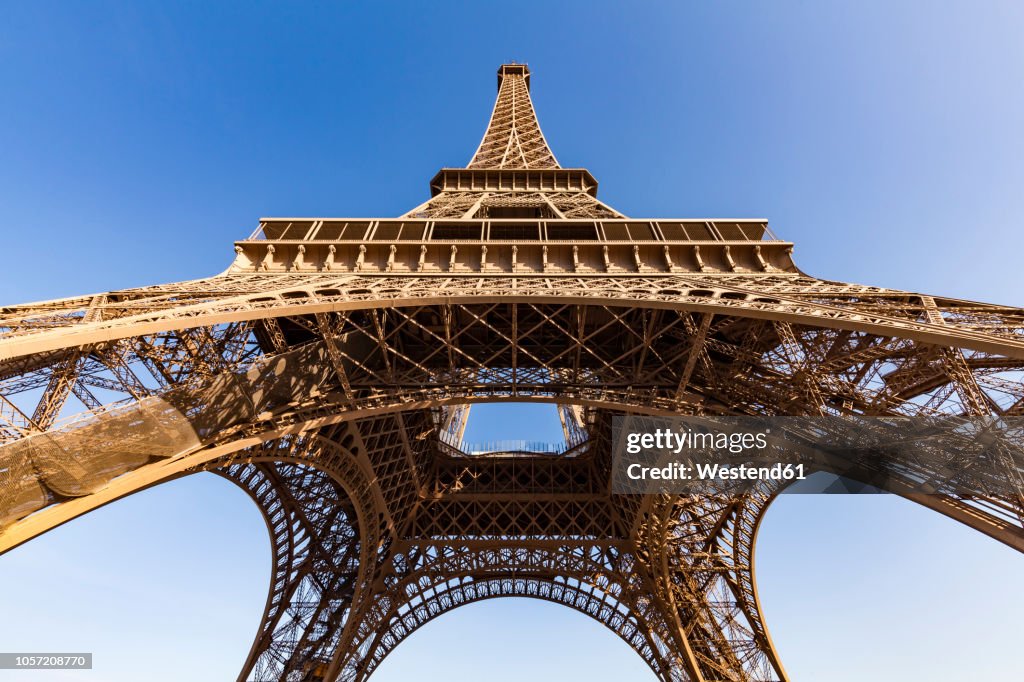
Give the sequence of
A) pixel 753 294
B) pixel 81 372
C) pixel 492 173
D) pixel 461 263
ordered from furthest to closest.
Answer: pixel 492 173 → pixel 461 263 → pixel 753 294 → pixel 81 372

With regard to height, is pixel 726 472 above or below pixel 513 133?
below

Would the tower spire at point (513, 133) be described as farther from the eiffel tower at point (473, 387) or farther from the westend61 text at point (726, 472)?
the westend61 text at point (726, 472)

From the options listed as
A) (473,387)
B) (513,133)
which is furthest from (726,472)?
(513,133)

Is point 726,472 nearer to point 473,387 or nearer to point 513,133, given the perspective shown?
point 473,387

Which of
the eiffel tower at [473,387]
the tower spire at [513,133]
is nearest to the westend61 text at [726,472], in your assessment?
the eiffel tower at [473,387]

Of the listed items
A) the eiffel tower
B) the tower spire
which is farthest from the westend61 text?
the tower spire

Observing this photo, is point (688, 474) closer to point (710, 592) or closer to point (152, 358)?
point (710, 592)

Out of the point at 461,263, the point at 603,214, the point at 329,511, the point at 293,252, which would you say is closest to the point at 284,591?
the point at 329,511
